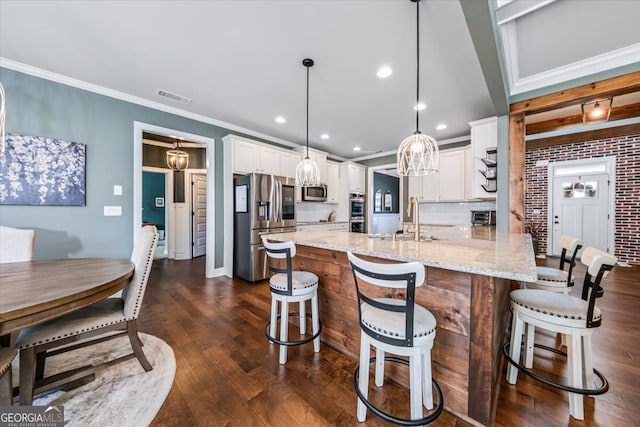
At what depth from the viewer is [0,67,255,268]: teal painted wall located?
8.55ft

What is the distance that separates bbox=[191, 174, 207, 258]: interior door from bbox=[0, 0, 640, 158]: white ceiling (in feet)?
8.12

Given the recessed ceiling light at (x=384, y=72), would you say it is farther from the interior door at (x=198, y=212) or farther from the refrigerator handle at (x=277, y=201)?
the interior door at (x=198, y=212)

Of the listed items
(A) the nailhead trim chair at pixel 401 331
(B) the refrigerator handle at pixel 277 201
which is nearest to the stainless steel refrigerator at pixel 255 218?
(B) the refrigerator handle at pixel 277 201

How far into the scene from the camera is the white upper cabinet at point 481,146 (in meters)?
3.58

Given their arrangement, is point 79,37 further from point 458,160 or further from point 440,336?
point 458,160

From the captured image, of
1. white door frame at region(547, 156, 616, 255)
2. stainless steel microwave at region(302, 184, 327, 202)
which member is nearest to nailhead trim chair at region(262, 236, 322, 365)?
stainless steel microwave at region(302, 184, 327, 202)

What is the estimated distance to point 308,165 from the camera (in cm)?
286

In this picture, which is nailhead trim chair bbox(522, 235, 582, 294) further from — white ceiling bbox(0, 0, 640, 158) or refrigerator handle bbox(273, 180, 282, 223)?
refrigerator handle bbox(273, 180, 282, 223)

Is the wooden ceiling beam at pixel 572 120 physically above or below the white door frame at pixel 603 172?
above

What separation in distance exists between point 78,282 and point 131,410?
79 cm

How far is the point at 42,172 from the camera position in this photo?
269 cm

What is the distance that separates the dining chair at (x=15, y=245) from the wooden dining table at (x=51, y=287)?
224 mm

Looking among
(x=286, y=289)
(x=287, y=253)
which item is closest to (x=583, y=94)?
(x=287, y=253)

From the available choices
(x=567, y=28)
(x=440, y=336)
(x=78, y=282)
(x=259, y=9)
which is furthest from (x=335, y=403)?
(x=567, y=28)
